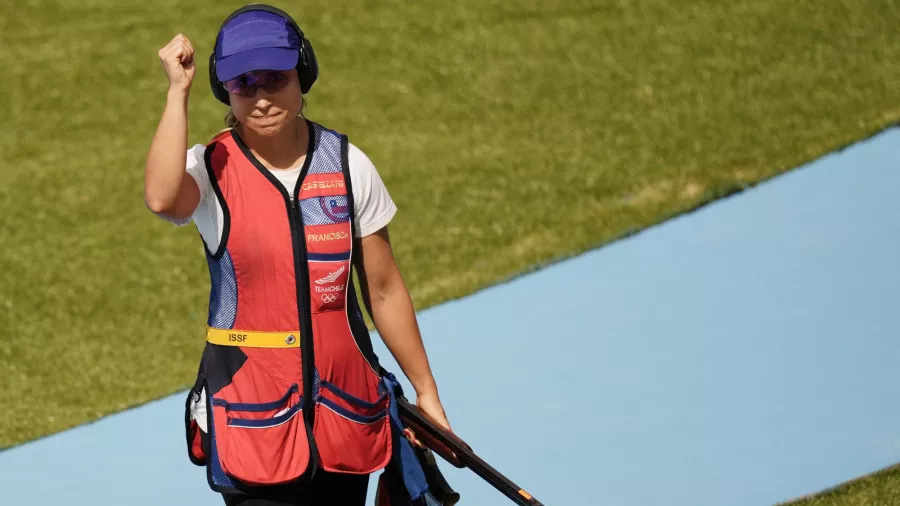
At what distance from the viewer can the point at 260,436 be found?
3.56m

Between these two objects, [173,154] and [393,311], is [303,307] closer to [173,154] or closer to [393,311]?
[393,311]

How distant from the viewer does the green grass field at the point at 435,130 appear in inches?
314

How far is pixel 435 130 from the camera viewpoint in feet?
32.0

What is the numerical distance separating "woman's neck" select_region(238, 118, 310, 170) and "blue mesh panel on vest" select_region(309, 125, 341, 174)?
0.04 meters

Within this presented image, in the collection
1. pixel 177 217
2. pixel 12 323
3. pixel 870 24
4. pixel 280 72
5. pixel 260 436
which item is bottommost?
pixel 870 24

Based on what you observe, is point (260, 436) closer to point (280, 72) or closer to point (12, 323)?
point (280, 72)

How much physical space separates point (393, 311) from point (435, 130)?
600 cm

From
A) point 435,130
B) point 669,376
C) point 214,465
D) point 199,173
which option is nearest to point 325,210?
point 199,173

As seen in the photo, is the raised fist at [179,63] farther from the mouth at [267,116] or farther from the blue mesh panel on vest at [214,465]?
the blue mesh panel on vest at [214,465]

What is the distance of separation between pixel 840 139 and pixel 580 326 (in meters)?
2.87

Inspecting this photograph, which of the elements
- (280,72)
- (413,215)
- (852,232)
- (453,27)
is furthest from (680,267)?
(280,72)

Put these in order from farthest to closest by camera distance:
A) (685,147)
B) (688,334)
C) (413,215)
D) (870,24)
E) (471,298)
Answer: (870,24) < (685,147) < (413,215) < (471,298) < (688,334)

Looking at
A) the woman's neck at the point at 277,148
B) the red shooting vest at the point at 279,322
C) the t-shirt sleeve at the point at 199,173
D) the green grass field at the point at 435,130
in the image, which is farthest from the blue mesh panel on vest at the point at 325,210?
the green grass field at the point at 435,130

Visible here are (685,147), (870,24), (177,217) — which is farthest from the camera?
(870,24)
